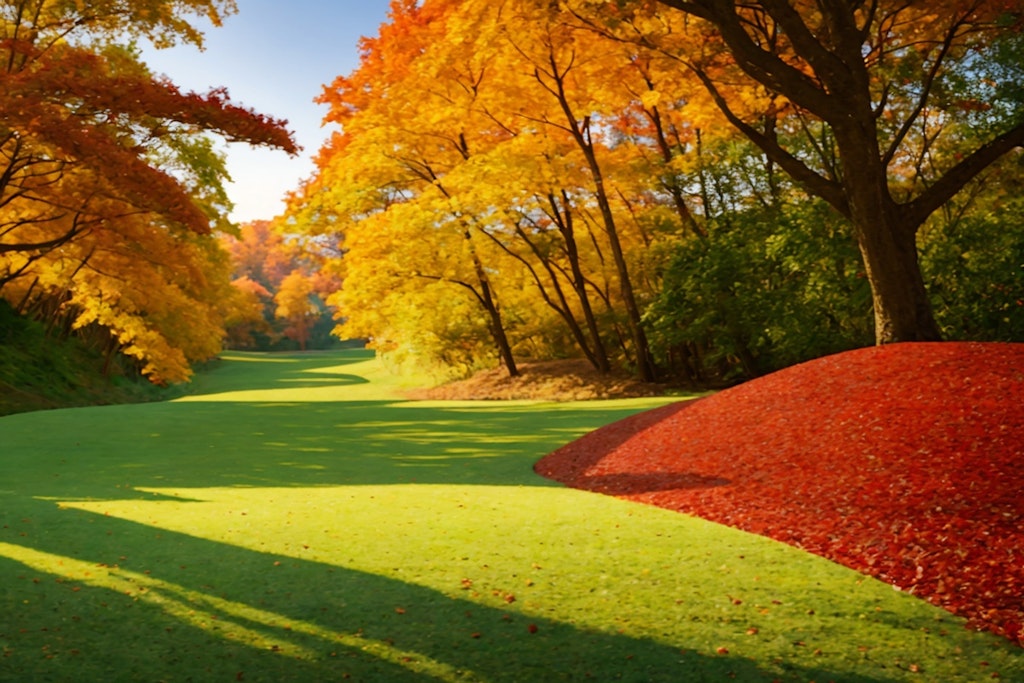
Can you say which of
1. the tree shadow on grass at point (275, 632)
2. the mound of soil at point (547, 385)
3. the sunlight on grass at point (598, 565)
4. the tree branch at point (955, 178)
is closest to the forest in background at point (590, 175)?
the tree branch at point (955, 178)

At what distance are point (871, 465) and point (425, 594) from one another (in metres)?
3.90

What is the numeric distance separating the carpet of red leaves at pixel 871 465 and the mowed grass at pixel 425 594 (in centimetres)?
36

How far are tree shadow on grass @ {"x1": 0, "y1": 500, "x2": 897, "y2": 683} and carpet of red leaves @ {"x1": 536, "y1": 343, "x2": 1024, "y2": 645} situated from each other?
174 centimetres

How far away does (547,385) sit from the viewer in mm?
21078

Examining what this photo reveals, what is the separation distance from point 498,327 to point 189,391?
18.6 m

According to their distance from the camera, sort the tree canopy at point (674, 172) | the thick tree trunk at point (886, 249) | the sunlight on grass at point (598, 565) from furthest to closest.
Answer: the tree canopy at point (674, 172) → the thick tree trunk at point (886, 249) → the sunlight on grass at point (598, 565)

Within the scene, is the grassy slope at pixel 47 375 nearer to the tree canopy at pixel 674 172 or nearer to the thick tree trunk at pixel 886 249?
the tree canopy at pixel 674 172

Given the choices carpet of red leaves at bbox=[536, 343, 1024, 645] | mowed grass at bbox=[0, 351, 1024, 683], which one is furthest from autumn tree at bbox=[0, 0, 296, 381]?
carpet of red leaves at bbox=[536, 343, 1024, 645]

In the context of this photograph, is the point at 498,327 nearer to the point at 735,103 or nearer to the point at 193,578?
the point at 735,103

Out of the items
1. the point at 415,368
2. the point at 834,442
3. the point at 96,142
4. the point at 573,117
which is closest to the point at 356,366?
the point at 415,368

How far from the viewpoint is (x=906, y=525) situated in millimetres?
5773

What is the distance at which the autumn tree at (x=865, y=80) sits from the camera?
9.57 metres

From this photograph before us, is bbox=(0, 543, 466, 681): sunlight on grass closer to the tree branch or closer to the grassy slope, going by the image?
the tree branch

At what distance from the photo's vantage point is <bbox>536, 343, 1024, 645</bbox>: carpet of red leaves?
5.34m
